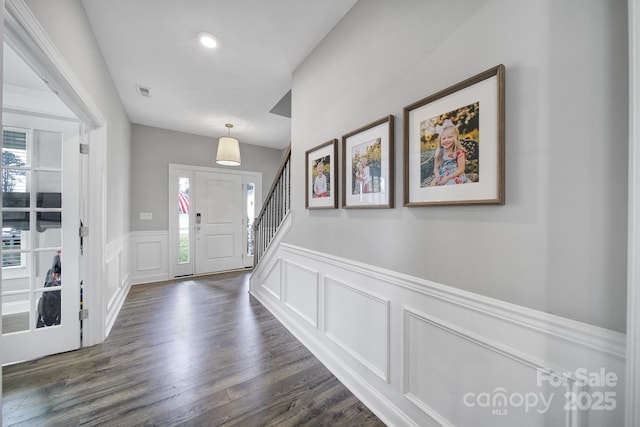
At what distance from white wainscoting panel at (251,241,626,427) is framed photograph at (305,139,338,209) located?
0.46 metres

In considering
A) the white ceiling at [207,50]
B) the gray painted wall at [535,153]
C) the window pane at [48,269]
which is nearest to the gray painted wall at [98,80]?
the white ceiling at [207,50]

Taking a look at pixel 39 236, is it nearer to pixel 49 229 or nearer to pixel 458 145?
pixel 49 229

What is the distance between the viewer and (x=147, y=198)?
4.21 meters

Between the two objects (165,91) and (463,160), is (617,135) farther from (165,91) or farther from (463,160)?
(165,91)

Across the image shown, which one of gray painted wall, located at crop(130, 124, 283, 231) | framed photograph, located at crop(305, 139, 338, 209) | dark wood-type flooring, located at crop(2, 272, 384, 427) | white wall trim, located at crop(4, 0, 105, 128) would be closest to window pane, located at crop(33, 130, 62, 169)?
white wall trim, located at crop(4, 0, 105, 128)

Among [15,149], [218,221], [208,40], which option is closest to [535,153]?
[208,40]

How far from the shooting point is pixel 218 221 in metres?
4.83

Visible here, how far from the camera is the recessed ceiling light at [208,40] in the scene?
204 centimetres

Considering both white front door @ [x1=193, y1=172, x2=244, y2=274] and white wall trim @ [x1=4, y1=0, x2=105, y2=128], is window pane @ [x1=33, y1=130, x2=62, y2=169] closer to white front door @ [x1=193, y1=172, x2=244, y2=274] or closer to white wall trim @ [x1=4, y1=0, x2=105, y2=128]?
white wall trim @ [x1=4, y1=0, x2=105, y2=128]

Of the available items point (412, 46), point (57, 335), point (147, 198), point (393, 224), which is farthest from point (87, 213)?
point (412, 46)

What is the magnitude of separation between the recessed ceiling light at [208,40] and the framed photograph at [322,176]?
48.5 inches

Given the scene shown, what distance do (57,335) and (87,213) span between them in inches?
40.8

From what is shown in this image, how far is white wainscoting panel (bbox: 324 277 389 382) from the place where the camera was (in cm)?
149

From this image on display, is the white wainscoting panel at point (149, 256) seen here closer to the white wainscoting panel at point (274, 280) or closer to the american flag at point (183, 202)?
the american flag at point (183, 202)
